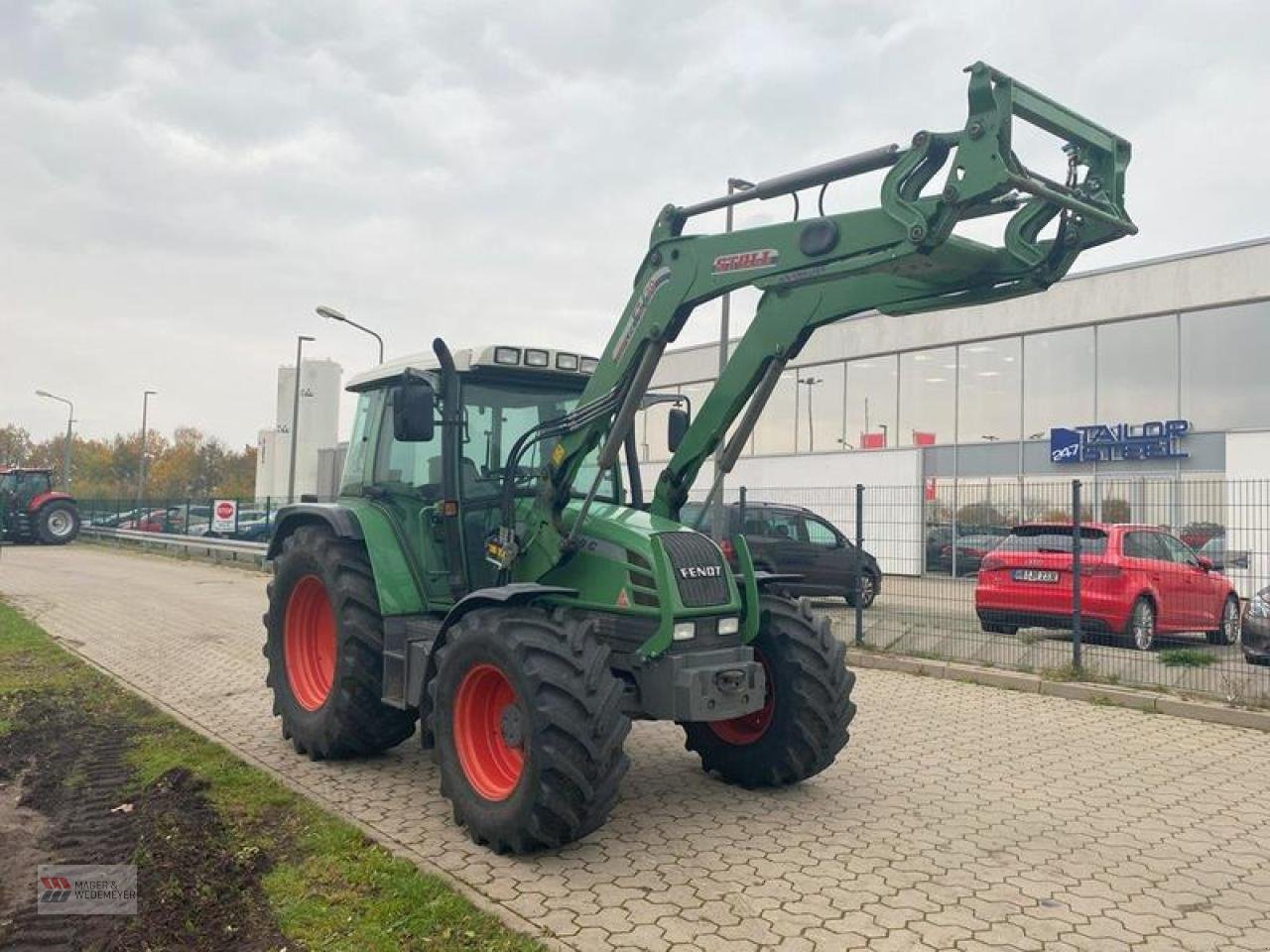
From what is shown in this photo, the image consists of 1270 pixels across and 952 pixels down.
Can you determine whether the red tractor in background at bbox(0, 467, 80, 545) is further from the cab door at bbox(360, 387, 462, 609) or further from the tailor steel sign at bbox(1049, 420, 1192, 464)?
the tailor steel sign at bbox(1049, 420, 1192, 464)

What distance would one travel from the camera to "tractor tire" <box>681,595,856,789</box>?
5.65 m

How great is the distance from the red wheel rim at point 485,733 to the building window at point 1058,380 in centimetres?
2145

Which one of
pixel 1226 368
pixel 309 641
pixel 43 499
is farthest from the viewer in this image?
pixel 43 499

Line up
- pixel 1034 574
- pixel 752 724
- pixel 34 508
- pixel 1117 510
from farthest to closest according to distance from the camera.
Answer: pixel 34 508
pixel 1117 510
pixel 1034 574
pixel 752 724

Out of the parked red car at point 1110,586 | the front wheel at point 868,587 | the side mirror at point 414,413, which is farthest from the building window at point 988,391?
the side mirror at point 414,413

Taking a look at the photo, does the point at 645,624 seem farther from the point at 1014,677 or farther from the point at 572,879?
the point at 1014,677

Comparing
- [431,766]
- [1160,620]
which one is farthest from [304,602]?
[1160,620]

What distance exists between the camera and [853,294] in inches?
203

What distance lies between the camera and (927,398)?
26.7 m

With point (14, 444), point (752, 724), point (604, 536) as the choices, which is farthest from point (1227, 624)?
point (14, 444)

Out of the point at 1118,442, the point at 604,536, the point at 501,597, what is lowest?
the point at 501,597

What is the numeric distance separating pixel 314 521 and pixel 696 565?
117 inches

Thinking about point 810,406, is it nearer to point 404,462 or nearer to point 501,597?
point 404,462

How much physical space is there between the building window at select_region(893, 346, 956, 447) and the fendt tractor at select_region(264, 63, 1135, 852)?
21.2 metres
